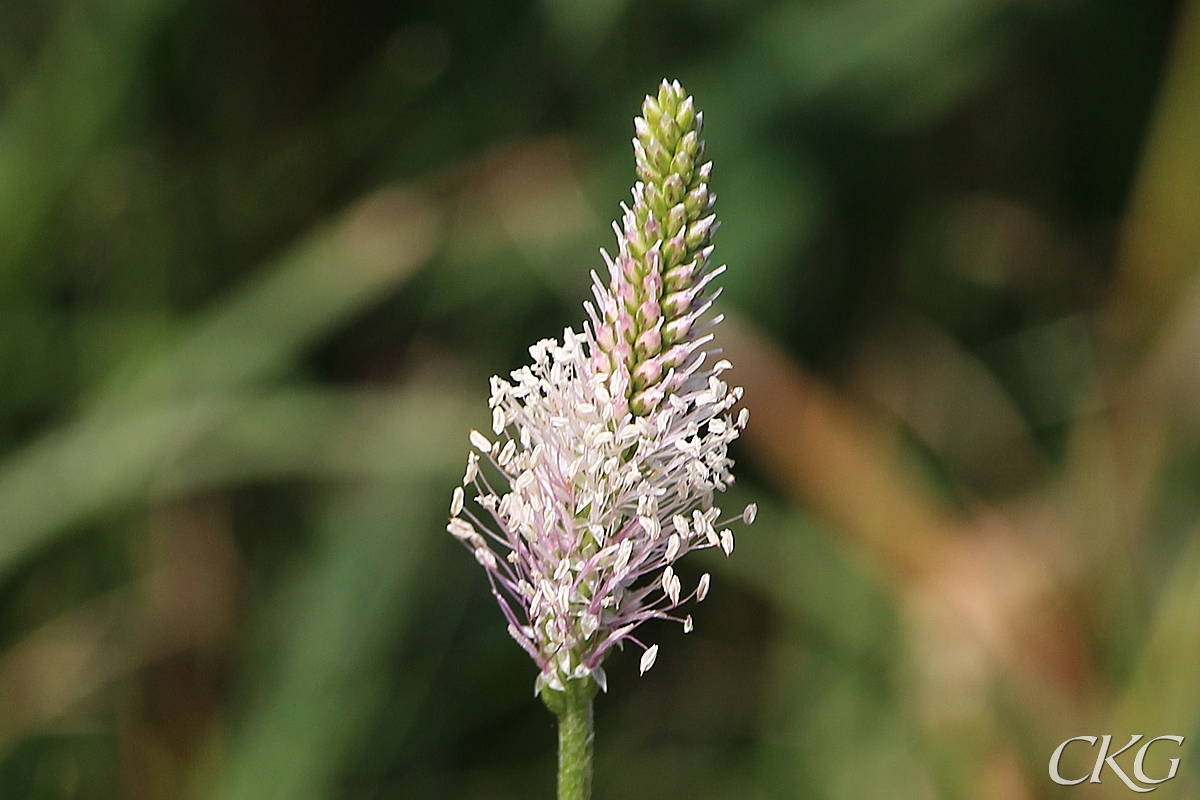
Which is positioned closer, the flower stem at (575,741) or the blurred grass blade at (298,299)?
the flower stem at (575,741)

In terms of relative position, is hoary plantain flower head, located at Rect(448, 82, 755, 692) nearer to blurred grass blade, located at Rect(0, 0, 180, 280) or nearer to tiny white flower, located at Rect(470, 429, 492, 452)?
tiny white flower, located at Rect(470, 429, 492, 452)

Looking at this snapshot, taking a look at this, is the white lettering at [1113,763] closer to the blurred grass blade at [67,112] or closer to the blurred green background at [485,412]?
the blurred green background at [485,412]

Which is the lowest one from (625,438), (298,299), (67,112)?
(625,438)

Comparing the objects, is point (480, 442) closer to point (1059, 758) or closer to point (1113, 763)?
point (1113, 763)

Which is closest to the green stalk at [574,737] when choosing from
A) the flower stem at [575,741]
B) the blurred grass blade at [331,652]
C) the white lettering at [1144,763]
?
the flower stem at [575,741]

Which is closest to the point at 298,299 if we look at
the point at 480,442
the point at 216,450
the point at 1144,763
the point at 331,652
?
the point at 216,450
